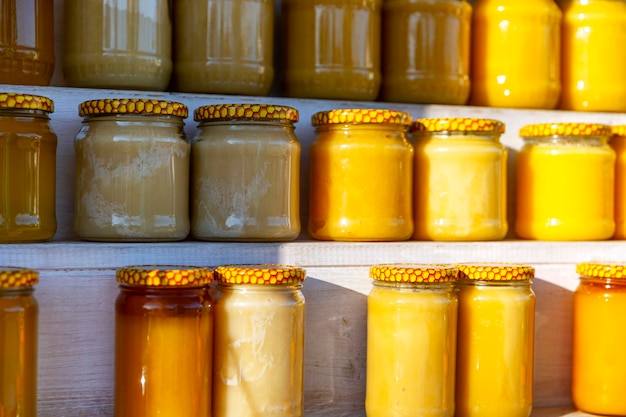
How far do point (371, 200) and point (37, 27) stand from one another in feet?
1.88

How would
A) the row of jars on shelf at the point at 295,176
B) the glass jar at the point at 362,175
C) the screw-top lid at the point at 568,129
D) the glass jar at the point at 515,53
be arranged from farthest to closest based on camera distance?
1. the glass jar at the point at 515,53
2. the screw-top lid at the point at 568,129
3. the glass jar at the point at 362,175
4. the row of jars on shelf at the point at 295,176

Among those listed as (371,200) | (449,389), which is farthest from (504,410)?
(371,200)

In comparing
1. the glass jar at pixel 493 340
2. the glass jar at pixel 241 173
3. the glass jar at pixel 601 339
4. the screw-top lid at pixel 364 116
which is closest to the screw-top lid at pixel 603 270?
the glass jar at pixel 601 339

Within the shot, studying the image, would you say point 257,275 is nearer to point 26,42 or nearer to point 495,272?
point 495,272

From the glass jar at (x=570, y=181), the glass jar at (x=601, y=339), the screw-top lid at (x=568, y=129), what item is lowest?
the glass jar at (x=601, y=339)

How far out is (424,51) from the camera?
1.59 metres

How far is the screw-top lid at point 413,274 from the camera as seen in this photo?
4.15ft

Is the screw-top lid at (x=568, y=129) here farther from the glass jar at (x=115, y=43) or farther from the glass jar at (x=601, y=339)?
the glass jar at (x=115, y=43)

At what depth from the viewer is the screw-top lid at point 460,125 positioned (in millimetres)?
1464

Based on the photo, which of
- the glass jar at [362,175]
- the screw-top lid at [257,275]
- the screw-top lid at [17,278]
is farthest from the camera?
the glass jar at [362,175]

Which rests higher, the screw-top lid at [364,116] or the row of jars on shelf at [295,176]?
the screw-top lid at [364,116]

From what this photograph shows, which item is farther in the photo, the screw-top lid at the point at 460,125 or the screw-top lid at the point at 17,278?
the screw-top lid at the point at 460,125

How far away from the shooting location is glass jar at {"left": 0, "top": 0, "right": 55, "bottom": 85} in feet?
4.48

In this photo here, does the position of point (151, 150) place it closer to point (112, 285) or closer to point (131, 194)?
point (131, 194)
